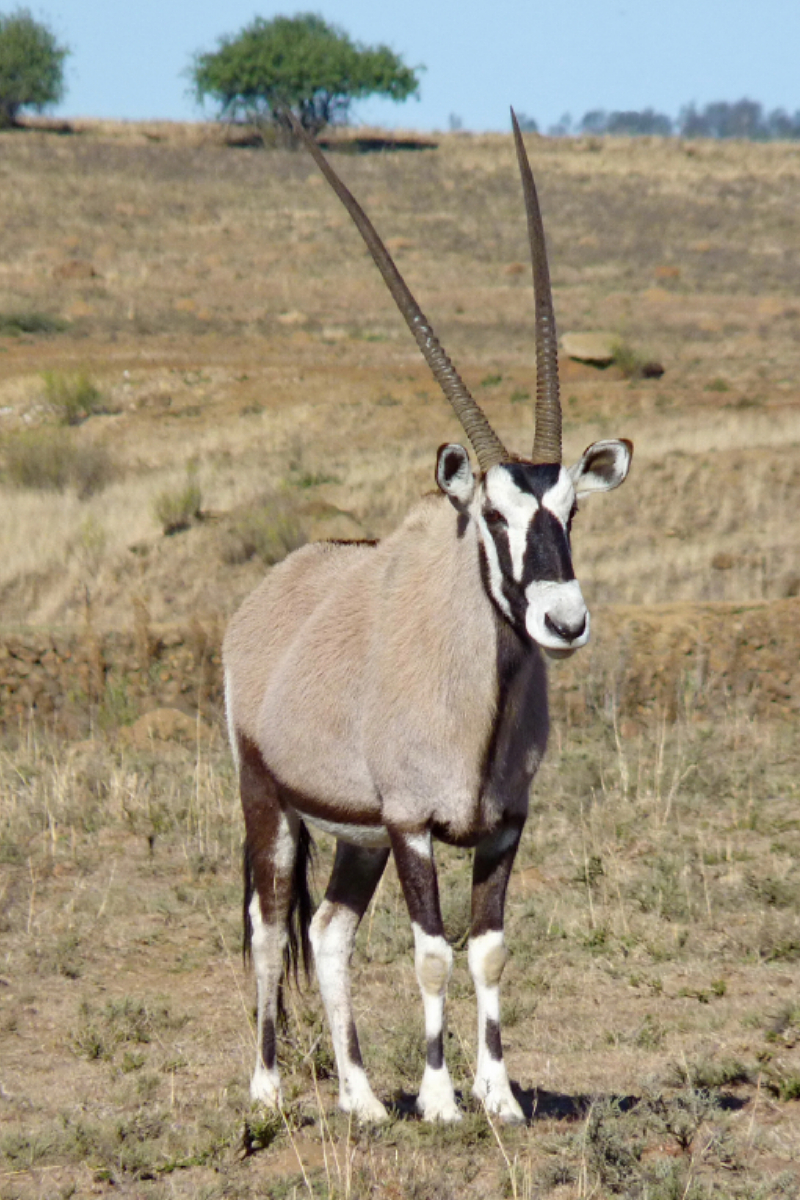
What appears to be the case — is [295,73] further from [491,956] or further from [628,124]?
[628,124]

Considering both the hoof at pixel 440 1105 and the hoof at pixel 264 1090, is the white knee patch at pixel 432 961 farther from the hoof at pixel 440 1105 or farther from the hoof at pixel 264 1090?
the hoof at pixel 264 1090

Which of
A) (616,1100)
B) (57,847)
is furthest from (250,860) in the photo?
(57,847)

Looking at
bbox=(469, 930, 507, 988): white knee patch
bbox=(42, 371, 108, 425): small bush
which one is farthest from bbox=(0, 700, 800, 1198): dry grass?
bbox=(42, 371, 108, 425): small bush

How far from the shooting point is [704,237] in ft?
154

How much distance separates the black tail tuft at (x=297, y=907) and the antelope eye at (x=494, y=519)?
1.45 metres

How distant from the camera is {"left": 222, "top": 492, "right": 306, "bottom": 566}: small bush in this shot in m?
15.9

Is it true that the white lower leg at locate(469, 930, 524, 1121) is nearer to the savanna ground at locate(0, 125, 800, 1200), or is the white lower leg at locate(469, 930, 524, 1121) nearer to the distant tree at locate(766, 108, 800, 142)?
the savanna ground at locate(0, 125, 800, 1200)

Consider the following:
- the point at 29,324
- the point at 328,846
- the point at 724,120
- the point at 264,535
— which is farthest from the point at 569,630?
the point at 724,120

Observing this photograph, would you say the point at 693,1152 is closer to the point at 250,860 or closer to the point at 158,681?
the point at 250,860

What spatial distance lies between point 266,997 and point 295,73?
64913 millimetres

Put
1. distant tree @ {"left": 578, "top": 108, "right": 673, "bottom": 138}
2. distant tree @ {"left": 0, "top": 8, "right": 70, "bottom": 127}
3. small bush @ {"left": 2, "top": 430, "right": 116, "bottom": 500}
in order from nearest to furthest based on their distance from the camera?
small bush @ {"left": 2, "top": 430, "right": 116, "bottom": 500}
distant tree @ {"left": 0, "top": 8, "right": 70, "bottom": 127}
distant tree @ {"left": 578, "top": 108, "right": 673, "bottom": 138}

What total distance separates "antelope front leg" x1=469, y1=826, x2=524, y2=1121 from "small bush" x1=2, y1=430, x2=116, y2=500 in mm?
15599

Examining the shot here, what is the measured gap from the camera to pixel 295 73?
214 ft

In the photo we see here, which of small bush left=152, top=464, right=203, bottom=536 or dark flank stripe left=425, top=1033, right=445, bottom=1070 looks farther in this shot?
small bush left=152, top=464, right=203, bottom=536
